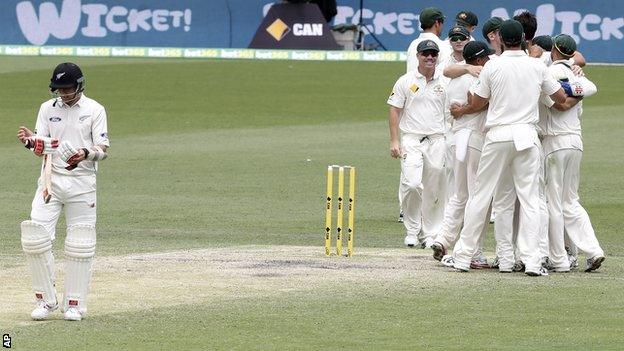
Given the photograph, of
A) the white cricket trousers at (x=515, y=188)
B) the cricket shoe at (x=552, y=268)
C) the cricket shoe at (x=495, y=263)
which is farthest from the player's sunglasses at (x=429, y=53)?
the cricket shoe at (x=552, y=268)

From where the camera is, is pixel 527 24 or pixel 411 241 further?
pixel 411 241

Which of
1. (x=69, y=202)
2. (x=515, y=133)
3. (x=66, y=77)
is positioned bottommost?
(x=69, y=202)

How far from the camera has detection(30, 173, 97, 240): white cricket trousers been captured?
10336mm

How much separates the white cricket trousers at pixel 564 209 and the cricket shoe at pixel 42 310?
175 inches

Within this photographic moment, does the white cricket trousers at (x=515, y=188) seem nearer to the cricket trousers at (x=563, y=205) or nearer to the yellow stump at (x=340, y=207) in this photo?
the cricket trousers at (x=563, y=205)

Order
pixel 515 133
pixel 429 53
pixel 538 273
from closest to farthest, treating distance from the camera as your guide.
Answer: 1. pixel 515 133
2. pixel 538 273
3. pixel 429 53

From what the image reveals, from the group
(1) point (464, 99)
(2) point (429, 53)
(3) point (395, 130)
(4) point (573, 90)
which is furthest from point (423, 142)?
(4) point (573, 90)

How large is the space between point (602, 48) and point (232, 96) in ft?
38.2

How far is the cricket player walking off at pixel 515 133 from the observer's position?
1208 centimetres

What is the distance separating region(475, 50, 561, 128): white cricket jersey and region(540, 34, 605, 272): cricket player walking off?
246 millimetres

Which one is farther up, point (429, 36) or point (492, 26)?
point (492, 26)

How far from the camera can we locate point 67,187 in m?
10.4

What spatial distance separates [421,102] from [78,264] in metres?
5.77

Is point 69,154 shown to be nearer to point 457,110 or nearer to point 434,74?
point 457,110
